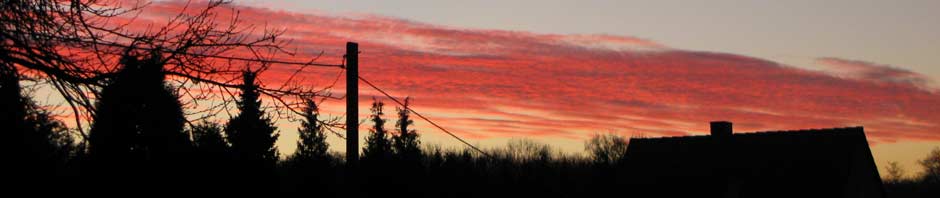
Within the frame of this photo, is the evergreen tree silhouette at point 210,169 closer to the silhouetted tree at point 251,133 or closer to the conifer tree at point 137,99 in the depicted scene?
the silhouetted tree at point 251,133

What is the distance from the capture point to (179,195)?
34.9 metres

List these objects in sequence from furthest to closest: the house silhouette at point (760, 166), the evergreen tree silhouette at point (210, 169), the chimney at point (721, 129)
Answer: the chimney at point (721, 129)
the house silhouette at point (760, 166)
the evergreen tree silhouette at point (210, 169)

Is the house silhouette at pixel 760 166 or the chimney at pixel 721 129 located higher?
the chimney at pixel 721 129

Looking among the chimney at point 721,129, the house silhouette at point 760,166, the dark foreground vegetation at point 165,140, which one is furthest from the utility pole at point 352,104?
the chimney at point 721,129

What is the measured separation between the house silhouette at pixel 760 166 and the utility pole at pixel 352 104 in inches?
1079

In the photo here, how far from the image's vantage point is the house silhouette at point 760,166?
41250 millimetres

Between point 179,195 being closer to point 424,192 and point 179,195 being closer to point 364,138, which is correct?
point 424,192

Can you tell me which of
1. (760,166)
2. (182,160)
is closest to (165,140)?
(182,160)

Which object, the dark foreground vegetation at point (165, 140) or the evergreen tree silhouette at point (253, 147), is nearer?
the dark foreground vegetation at point (165, 140)

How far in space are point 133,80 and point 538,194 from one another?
34977 mm

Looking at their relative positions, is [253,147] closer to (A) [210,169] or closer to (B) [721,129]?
(A) [210,169]

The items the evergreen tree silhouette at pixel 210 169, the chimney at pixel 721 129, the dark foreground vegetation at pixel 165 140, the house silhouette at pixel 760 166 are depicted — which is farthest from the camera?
the chimney at pixel 721 129

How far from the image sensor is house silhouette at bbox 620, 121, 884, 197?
41.2 m

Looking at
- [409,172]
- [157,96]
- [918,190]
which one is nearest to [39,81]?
[157,96]
